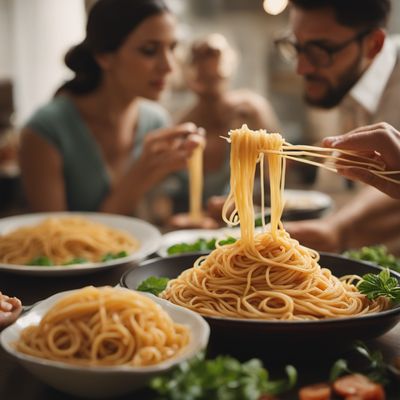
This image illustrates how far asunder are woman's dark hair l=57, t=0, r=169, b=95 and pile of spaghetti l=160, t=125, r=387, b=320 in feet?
6.32

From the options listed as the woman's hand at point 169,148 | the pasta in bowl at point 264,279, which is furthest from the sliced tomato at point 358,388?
the woman's hand at point 169,148

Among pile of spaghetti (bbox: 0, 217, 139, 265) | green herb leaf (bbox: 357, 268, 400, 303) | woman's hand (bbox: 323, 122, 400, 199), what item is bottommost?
pile of spaghetti (bbox: 0, 217, 139, 265)

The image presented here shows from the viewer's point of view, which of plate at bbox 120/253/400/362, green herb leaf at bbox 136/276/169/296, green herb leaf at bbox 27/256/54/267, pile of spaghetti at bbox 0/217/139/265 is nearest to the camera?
plate at bbox 120/253/400/362

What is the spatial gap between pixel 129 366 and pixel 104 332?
9 cm

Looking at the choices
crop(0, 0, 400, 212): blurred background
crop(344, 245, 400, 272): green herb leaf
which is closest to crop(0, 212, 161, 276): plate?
crop(344, 245, 400, 272): green herb leaf

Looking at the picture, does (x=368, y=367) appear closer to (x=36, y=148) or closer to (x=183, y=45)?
(x=36, y=148)

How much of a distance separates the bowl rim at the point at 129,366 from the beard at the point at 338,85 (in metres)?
2.01

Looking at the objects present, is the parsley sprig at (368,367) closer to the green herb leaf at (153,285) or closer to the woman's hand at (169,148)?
the green herb leaf at (153,285)

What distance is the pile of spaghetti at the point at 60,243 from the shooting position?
243cm

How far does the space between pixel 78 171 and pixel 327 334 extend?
2636mm

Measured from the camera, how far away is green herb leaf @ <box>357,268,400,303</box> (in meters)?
1.53

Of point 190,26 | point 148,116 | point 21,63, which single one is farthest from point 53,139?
point 21,63

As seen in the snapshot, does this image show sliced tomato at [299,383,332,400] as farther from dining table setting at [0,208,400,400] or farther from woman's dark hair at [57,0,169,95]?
woman's dark hair at [57,0,169,95]

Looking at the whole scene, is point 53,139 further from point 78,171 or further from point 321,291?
point 321,291
